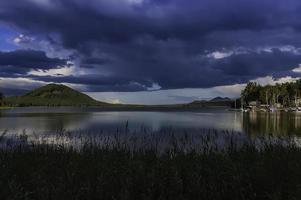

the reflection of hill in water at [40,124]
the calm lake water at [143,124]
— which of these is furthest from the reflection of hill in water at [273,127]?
the reflection of hill in water at [40,124]

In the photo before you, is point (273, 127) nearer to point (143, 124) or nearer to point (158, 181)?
point (143, 124)

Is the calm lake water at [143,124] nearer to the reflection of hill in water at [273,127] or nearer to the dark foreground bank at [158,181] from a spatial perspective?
the reflection of hill in water at [273,127]

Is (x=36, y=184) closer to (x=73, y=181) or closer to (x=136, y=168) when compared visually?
(x=73, y=181)

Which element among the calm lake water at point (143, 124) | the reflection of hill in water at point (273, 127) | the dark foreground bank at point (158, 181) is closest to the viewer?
the dark foreground bank at point (158, 181)

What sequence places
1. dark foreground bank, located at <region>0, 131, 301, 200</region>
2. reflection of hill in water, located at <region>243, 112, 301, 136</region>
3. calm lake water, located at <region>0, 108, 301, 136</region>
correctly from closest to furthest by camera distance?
dark foreground bank, located at <region>0, 131, 301, 200</region> < reflection of hill in water, located at <region>243, 112, 301, 136</region> < calm lake water, located at <region>0, 108, 301, 136</region>

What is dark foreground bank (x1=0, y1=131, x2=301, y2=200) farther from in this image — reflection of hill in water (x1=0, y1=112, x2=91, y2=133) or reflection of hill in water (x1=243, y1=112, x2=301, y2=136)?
reflection of hill in water (x1=0, y1=112, x2=91, y2=133)

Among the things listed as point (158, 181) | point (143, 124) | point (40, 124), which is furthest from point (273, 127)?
point (158, 181)

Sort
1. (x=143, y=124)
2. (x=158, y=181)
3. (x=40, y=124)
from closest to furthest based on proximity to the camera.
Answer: (x=158, y=181) < (x=143, y=124) < (x=40, y=124)

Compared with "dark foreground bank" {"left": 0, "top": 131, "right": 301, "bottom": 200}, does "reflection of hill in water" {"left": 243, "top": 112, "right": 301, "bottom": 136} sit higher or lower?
lower

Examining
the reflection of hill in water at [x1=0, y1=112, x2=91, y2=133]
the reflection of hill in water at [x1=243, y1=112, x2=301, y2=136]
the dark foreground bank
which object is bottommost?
the reflection of hill in water at [x1=243, y1=112, x2=301, y2=136]

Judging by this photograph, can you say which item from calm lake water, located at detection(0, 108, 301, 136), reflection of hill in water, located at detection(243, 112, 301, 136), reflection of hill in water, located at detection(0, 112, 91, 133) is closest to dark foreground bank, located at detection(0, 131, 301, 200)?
reflection of hill in water, located at detection(243, 112, 301, 136)

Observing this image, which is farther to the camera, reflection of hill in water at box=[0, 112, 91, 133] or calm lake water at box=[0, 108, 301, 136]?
reflection of hill in water at box=[0, 112, 91, 133]

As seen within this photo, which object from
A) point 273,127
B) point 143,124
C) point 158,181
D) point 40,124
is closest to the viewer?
point 158,181

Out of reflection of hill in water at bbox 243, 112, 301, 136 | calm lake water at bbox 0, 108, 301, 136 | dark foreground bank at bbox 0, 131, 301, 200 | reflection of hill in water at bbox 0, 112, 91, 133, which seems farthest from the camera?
reflection of hill in water at bbox 0, 112, 91, 133
